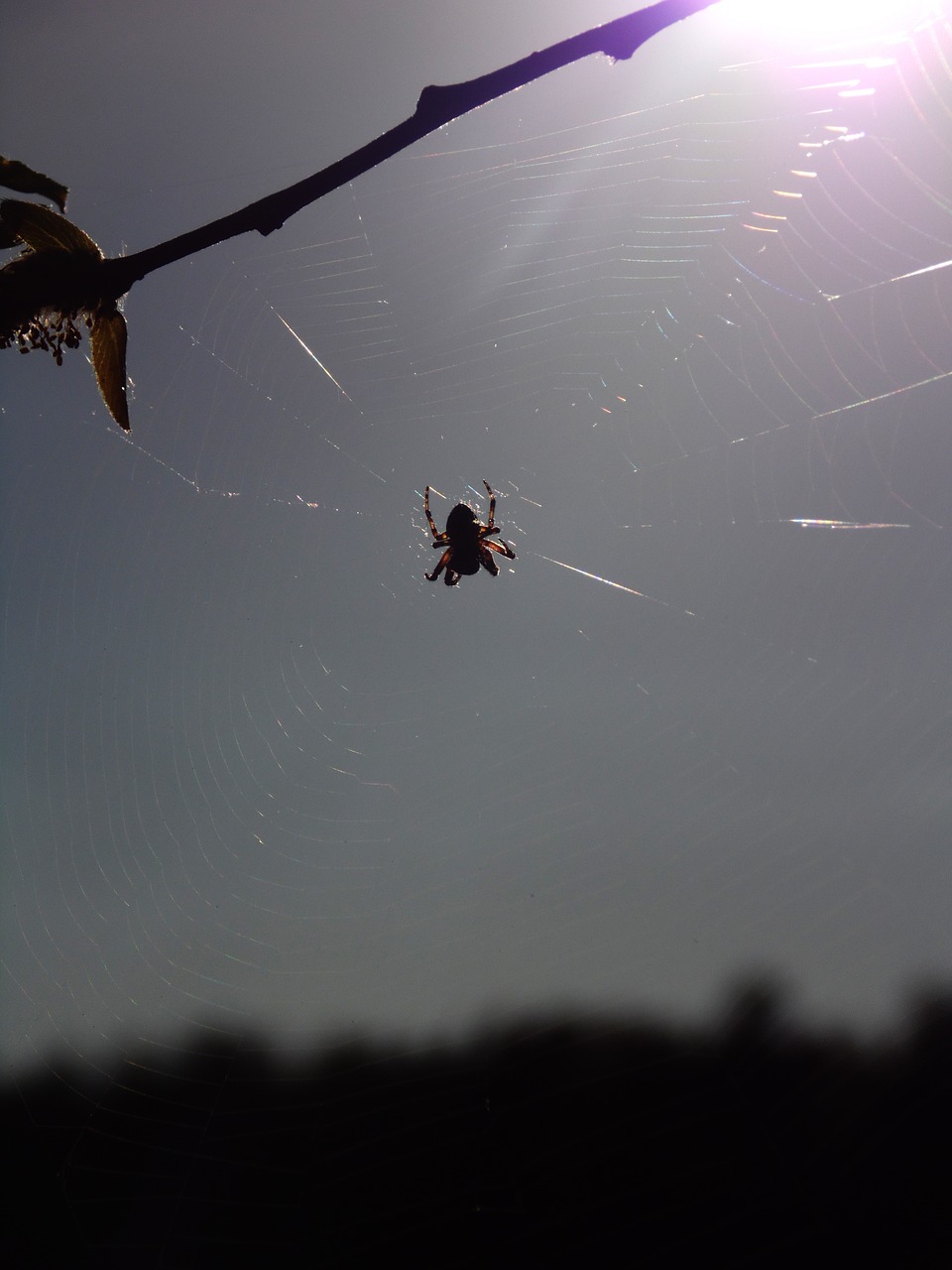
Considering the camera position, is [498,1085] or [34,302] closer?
[34,302]

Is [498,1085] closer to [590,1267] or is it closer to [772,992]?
[590,1267]

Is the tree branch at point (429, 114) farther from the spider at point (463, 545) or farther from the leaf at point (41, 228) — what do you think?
the spider at point (463, 545)

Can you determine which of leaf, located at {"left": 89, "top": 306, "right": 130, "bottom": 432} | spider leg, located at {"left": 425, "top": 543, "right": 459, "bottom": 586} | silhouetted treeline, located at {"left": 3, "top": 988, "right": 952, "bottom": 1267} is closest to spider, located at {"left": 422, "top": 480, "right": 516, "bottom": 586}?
spider leg, located at {"left": 425, "top": 543, "right": 459, "bottom": 586}

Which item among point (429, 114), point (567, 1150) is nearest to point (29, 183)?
point (429, 114)

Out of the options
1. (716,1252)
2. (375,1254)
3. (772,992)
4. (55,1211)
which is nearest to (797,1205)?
(716,1252)

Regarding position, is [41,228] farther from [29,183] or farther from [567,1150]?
[567,1150]

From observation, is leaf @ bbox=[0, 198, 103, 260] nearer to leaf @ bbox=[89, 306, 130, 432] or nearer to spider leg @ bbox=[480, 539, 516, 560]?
leaf @ bbox=[89, 306, 130, 432]
